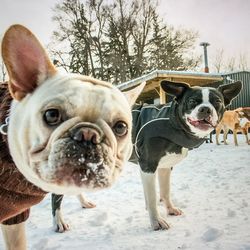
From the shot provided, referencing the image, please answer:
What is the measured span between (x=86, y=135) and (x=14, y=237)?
1.20 m

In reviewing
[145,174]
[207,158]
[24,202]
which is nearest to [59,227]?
[145,174]

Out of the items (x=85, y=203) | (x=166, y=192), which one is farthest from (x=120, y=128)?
(x=85, y=203)

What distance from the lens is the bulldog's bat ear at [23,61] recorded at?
5.55 feet

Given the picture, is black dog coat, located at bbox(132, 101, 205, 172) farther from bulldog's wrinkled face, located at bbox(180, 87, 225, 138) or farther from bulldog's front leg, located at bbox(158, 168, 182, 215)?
bulldog's front leg, located at bbox(158, 168, 182, 215)

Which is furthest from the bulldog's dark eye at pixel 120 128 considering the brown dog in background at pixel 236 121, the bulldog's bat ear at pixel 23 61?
the brown dog in background at pixel 236 121

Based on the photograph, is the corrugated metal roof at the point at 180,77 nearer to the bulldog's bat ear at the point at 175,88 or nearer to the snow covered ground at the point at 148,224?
the snow covered ground at the point at 148,224

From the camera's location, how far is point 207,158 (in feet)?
27.6

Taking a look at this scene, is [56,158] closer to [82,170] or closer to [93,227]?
[82,170]

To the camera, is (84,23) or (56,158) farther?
(84,23)

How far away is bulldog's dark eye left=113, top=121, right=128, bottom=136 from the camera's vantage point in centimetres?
168

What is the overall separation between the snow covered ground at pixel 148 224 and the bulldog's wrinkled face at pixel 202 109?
947 millimetres

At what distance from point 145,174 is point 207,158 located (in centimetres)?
510

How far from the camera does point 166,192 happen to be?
4.12 m

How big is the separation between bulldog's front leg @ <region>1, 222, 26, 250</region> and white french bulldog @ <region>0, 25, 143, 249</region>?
1.38 ft
